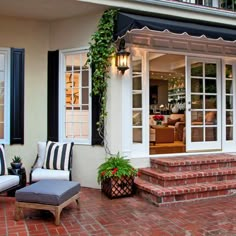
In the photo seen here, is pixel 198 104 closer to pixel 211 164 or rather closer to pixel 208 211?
pixel 211 164

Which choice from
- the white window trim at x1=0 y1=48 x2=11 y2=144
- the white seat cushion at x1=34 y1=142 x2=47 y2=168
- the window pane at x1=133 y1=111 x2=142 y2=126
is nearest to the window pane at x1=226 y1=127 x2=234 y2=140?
the window pane at x1=133 y1=111 x2=142 y2=126

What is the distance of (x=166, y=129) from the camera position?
880cm

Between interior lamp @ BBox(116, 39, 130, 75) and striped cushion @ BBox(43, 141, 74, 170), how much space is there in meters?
1.78

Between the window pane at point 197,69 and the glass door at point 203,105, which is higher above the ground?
the window pane at point 197,69

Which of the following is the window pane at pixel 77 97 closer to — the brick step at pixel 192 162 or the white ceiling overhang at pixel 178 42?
the white ceiling overhang at pixel 178 42

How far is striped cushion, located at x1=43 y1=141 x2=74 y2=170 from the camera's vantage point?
5.55m

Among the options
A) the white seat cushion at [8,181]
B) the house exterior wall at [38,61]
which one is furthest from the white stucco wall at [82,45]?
the white seat cushion at [8,181]

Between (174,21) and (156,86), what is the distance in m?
10.8

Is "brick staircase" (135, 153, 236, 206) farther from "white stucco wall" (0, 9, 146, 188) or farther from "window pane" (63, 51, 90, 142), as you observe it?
"window pane" (63, 51, 90, 142)

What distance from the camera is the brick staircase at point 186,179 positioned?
4.82 m

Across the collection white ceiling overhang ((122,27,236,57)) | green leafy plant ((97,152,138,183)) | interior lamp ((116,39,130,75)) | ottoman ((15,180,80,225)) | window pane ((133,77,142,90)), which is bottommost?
ottoman ((15,180,80,225))

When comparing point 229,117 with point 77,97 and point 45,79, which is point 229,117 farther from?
point 45,79

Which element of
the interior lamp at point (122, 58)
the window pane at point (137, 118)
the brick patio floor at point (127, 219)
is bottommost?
the brick patio floor at point (127, 219)

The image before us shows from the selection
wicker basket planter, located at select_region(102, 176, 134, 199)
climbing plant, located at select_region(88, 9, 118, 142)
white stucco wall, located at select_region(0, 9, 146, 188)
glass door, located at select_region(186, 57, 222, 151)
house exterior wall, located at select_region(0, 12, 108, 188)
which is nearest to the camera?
wicker basket planter, located at select_region(102, 176, 134, 199)
